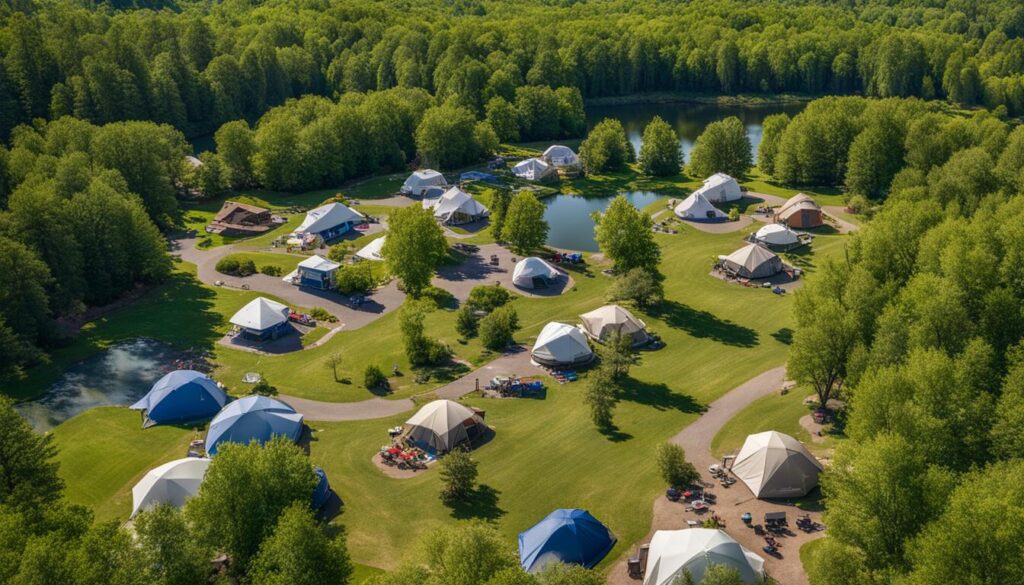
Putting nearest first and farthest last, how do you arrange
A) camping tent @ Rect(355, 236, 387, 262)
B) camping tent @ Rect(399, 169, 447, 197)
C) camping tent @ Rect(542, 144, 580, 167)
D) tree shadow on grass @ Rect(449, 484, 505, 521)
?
tree shadow on grass @ Rect(449, 484, 505, 521) → camping tent @ Rect(355, 236, 387, 262) → camping tent @ Rect(399, 169, 447, 197) → camping tent @ Rect(542, 144, 580, 167)

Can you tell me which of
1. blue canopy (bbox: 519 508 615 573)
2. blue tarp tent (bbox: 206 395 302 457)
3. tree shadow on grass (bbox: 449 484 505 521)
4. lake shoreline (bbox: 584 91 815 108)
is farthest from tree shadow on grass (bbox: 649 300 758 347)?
lake shoreline (bbox: 584 91 815 108)

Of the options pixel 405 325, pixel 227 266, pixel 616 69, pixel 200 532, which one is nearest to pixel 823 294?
pixel 405 325

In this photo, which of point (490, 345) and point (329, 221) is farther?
point (329, 221)

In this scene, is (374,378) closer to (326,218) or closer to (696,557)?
(696,557)

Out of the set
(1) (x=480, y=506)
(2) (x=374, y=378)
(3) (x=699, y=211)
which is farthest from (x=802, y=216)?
(1) (x=480, y=506)

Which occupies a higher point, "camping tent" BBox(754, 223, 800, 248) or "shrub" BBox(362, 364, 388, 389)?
"shrub" BBox(362, 364, 388, 389)

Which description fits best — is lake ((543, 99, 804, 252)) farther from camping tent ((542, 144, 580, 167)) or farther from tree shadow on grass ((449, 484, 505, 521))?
tree shadow on grass ((449, 484, 505, 521))

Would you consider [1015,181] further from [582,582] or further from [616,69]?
[616,69]
